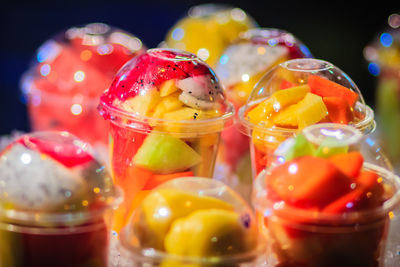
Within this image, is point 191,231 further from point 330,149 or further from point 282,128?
point 282,128

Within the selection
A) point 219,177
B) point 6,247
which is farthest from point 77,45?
point 6,247

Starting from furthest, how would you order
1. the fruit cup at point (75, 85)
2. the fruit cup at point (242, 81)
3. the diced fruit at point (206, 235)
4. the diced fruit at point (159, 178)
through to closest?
→ the fruit cup at point (75, 85) < the fruit cup at point (242, 81) < the diced fruit at point (159, 178) < the diced fruit at point (206, 235)

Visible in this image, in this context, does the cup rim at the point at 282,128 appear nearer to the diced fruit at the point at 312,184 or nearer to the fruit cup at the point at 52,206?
the diced fruit at the point at 312,184

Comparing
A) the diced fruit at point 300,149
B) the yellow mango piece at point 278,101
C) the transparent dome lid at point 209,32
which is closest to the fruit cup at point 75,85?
the transparent dome lid at point 209,32

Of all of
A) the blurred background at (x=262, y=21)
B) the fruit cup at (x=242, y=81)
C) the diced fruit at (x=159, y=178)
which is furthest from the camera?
the blurred background at (x=262, y=21)

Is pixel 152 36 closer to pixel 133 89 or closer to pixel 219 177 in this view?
pixel 219 177

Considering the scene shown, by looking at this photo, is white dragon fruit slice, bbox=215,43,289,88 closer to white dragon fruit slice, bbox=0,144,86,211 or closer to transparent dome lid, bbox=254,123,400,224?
transparent dome lid, bbox=254,123,400,224
